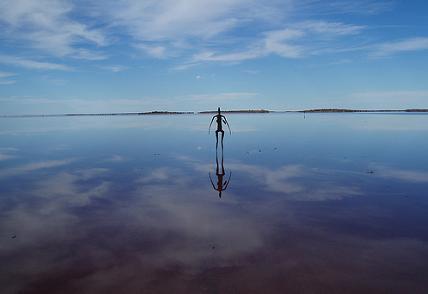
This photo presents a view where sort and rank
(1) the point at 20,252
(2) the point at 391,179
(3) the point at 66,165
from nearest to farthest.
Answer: (1) the point at 20,252
(2) the point at 391,179
(3) the point at 66,165

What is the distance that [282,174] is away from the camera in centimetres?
2298

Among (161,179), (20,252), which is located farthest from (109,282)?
(161,179)

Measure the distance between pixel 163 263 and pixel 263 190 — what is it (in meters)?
9.58

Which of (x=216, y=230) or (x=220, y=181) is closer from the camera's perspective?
(x=216, y=230)

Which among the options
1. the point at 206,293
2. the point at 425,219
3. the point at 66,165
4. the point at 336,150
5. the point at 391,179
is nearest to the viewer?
the point at 206,293

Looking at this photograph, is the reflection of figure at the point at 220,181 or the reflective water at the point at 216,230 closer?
the reflective water at the point at 216,230

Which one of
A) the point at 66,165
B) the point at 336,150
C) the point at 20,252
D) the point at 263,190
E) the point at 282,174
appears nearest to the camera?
the point at 20,252

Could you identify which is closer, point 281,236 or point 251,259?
point 251,259

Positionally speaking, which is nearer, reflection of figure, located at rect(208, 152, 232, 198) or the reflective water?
the reflective water

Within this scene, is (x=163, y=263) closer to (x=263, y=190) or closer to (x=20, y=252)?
(x=20, y=252)

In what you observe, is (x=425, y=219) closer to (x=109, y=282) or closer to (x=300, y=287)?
(x=300, y=287)

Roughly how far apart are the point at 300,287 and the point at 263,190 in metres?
10.1

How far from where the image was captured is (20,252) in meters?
11.0

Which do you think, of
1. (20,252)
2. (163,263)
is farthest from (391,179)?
(20,252)
